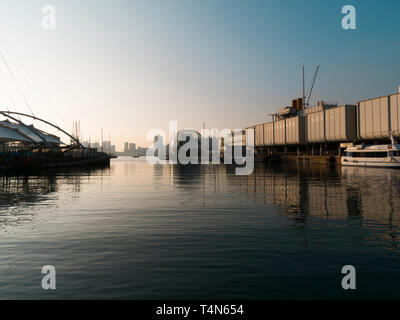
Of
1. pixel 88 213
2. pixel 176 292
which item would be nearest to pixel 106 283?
pixel 176 292

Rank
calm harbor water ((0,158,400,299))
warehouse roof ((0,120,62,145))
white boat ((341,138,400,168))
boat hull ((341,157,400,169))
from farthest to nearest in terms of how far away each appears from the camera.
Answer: warehouse roof ((0,120,62,145)) < white boat ((341,138,400,168)) < boat hull ((341,157,400,169)) < calm harbor water ((0,158,400,299))

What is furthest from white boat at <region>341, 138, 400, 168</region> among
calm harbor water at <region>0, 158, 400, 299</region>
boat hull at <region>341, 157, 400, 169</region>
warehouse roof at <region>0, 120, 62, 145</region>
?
warehouse roof at <region>0, 120, 62, 145</region>

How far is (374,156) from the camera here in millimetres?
92312

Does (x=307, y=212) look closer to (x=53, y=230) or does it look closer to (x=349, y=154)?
(x=53, y=230)

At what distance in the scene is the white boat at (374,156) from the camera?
84519mm

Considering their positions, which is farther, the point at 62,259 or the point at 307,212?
the point at 307,212

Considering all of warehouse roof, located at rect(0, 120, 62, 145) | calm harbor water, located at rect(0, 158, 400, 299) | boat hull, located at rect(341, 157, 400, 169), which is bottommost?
calm harbor water, located at rect(0, 158, 400, 299)

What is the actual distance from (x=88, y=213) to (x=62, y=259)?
11816mm

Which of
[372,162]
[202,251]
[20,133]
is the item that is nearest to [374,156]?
[372,162]

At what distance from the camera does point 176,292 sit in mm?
9750

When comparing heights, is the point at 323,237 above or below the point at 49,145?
below

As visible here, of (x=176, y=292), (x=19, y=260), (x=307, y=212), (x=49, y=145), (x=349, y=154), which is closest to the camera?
(x=176, y=292)

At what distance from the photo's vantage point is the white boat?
277 feet

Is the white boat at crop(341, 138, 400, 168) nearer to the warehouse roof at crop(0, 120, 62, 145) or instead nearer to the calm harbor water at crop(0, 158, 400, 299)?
the calm harbor water at crop(0, 158, 400, 299)
